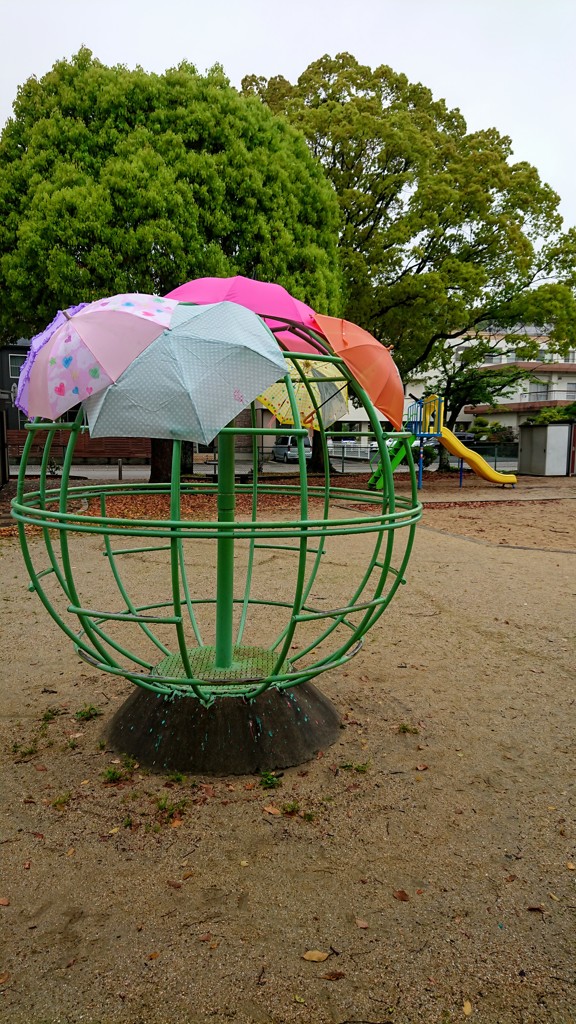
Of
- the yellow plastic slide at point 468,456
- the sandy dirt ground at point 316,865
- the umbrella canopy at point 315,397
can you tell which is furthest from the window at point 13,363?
the umbrella canopy at point 315,397

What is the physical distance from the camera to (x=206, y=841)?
2314 millimetres

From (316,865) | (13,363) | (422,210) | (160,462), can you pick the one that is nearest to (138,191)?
(160,462)

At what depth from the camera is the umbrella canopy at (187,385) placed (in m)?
2.01

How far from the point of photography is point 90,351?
2143 millimetres

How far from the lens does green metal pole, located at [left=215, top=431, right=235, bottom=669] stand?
281cm

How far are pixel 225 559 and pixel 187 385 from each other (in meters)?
1.03

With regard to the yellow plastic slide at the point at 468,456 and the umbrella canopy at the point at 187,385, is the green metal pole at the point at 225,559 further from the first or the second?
the yellow plastic slide at the point at 468,456

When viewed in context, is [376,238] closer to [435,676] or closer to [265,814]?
[435,676]

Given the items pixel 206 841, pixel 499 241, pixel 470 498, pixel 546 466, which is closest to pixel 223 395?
pixel 206 841

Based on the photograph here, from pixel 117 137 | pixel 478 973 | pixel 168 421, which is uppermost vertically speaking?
pixel 117 137

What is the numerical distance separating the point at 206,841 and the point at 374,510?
354 inches

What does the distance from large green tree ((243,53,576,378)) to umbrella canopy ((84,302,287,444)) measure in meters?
13.3

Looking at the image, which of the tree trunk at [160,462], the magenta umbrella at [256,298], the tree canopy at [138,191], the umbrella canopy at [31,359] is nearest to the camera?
the umbrella canopy at [31,359]

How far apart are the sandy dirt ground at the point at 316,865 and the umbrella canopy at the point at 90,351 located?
1.43 meters
